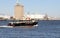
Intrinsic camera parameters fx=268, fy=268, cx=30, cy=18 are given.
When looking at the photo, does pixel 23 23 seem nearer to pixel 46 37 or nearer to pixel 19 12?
pixel 46 37

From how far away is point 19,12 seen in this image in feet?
599

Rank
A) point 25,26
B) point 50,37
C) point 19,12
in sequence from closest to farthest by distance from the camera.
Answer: point 50,37 → point 25,26 → point 19,12

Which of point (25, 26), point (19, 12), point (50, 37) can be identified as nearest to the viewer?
point (50, 37)

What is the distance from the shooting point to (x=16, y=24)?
282 ft

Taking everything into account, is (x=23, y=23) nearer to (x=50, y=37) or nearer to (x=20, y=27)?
(x=20, y=27)

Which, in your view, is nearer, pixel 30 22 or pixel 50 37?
pixel 50 37

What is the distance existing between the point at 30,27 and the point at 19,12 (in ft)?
320

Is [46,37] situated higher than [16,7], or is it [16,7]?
[16,7]

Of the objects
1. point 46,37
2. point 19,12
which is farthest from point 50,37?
point 19,12

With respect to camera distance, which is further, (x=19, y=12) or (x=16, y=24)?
(x=19, y=12)

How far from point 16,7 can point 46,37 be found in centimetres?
13965

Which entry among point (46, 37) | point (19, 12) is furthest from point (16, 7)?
point (46, 37)

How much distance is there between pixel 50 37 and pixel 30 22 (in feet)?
111

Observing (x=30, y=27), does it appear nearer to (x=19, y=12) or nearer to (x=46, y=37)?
(x=46, y=37)
